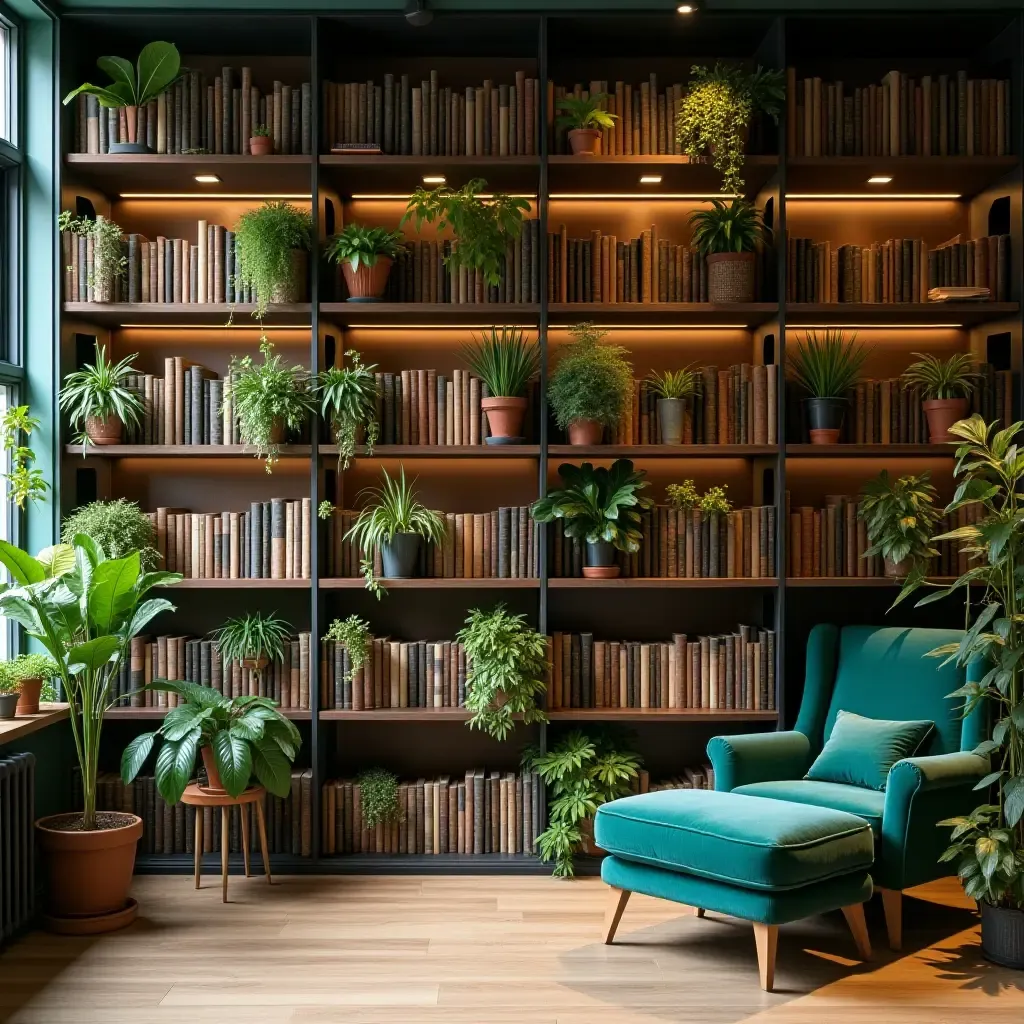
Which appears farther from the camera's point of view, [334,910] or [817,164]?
[817,164]

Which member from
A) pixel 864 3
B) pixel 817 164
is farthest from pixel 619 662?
pixel 864 3

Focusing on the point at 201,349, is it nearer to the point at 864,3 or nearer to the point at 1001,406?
the point at 864,3

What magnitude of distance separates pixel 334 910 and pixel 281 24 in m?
3.75

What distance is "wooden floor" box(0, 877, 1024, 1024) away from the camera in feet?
10.6

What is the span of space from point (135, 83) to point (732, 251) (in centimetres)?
270

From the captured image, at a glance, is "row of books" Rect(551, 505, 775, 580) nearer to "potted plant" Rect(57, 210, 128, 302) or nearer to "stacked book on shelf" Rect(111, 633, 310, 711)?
"stacked book on shelf" Rect(111, 633, 310, 711)

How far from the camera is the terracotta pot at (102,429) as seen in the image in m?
4.55

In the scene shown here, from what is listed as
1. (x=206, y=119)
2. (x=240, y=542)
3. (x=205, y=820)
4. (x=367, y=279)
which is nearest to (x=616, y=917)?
(x=205, y=820)

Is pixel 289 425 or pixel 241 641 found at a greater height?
pixel 289 425

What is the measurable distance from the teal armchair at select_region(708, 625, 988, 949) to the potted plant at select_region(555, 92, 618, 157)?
234 cm

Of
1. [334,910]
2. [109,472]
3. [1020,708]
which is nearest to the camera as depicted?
[1020,708]

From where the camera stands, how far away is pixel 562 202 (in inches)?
200

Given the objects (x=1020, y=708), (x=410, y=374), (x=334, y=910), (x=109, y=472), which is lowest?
(x=334, y=910)

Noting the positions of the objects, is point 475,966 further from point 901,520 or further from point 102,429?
point 102,429
